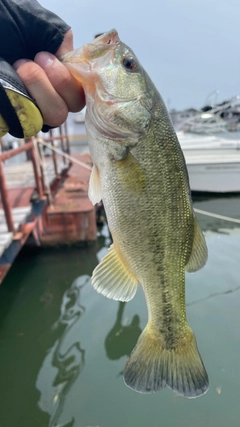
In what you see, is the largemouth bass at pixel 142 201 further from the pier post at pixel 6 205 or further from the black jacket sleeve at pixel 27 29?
the pier post at pixel 6 205

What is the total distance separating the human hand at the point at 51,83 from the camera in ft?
4.44

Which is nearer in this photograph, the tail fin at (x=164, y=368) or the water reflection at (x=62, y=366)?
the tail fin at (x=164, y=368)

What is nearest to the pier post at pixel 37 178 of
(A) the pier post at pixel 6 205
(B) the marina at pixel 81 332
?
(B) the marina at pixel 81 332

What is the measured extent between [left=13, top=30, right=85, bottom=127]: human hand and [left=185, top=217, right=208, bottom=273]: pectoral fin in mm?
839

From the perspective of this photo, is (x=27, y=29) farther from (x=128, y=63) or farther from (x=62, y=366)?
(x=62, y=366)

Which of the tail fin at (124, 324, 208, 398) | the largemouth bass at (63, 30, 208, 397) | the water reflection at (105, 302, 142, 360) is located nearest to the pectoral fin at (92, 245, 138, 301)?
the largemouth bass at (63, 30, 208, 397)

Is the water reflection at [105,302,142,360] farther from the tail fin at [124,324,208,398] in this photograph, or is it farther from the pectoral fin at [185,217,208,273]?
the pectoral fin at [185,217,208,273]

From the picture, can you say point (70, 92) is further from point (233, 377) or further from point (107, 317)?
point (107, 317)

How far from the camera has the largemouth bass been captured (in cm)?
153

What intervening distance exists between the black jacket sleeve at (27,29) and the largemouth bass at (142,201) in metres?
0.11

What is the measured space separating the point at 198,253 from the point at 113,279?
0.44 metres

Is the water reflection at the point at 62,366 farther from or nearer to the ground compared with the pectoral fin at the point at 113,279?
nearer to the ground

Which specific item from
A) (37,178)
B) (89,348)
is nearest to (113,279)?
(89,348)

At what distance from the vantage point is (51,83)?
1387mm
